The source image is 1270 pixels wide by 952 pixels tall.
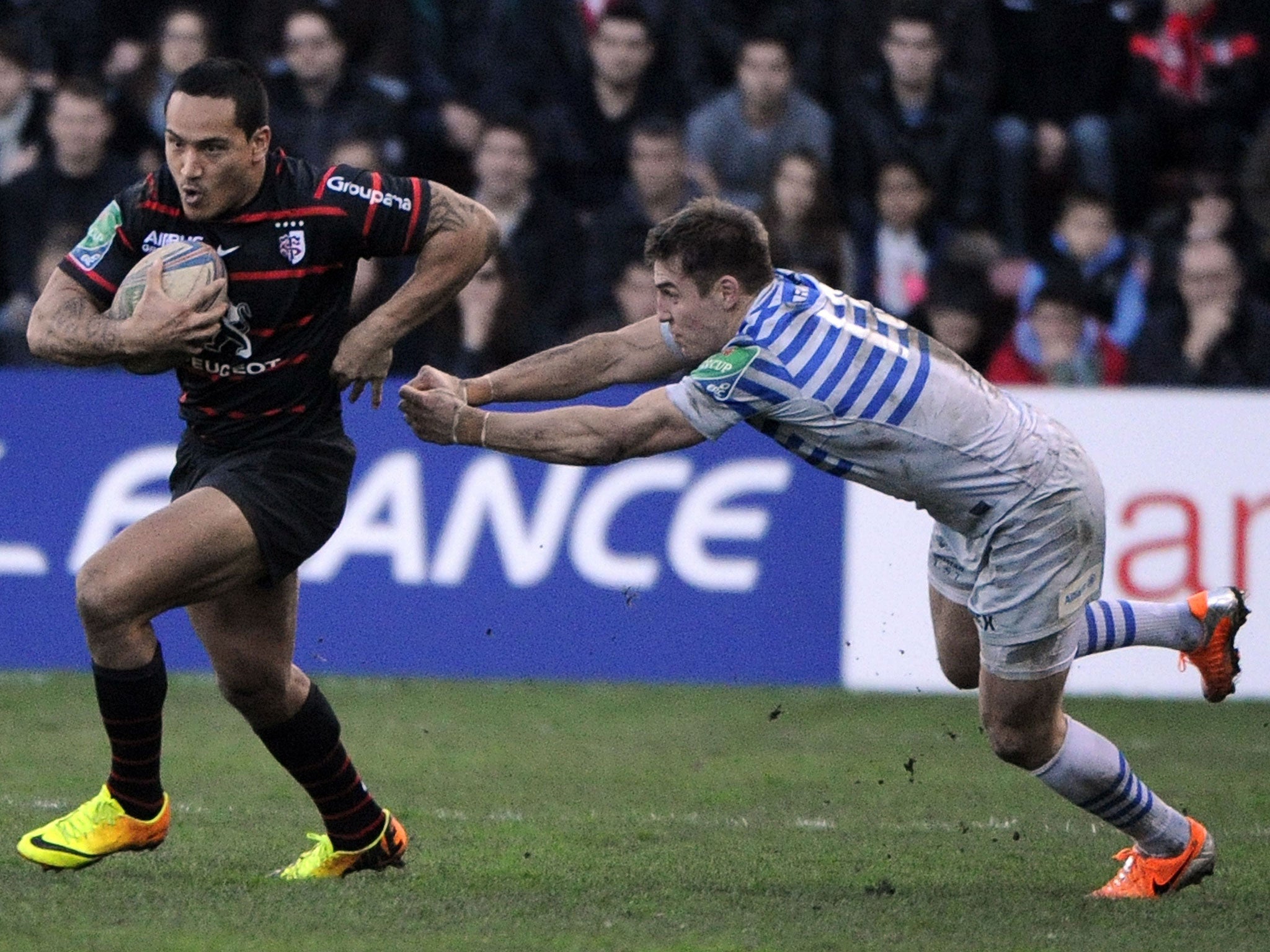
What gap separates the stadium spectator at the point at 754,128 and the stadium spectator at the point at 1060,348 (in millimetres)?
1420

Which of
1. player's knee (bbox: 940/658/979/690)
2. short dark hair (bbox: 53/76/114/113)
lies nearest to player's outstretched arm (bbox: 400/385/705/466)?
player's knee (bbox: 940/658/979/690)

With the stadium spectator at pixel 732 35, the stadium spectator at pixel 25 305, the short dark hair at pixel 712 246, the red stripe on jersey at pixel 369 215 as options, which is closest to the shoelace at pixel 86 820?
the red stripe on jersey at pixel 369 215

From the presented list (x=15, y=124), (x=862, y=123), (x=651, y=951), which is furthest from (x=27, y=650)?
(x=651, y=951)

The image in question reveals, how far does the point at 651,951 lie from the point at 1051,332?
6.43 meters

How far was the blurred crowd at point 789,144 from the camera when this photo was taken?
1085 centimetres

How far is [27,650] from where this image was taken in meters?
9.95

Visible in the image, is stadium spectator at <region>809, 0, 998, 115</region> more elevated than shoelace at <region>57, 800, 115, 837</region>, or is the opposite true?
stadium spectator at <region>809, 0, 998, 115</region>

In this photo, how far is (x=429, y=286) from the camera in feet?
19.1

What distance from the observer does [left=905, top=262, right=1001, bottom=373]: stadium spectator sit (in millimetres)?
10773

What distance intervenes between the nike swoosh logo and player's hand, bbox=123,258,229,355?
133 cm

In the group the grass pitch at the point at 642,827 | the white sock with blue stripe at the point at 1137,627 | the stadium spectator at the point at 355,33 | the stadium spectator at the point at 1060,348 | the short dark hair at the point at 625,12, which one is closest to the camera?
the grass pitch at the point at 642,827

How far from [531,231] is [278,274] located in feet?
18.1

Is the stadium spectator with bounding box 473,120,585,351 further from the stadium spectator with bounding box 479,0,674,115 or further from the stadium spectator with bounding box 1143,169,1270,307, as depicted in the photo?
the stadium spectator with bounding box 1143,169,1270,307

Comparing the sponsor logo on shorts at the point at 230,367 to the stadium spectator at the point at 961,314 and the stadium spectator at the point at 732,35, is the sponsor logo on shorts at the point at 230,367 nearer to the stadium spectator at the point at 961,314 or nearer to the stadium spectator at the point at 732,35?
the stadium spectator at the point at 961,314
